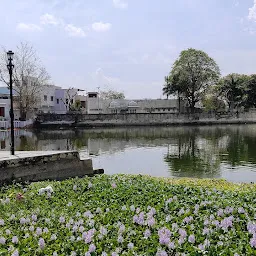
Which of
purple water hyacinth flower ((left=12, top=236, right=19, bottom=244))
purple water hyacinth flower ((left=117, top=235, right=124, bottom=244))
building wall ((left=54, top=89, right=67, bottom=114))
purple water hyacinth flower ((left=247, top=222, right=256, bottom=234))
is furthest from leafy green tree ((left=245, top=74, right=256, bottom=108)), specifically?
purple water hyacinth flower ((left=12, top=236, right=19, bottom=244))

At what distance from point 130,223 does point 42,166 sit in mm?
7014

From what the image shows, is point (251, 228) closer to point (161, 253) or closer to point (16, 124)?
point (161, 253)

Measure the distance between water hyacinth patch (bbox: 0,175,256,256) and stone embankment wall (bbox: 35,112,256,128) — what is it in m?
54.6

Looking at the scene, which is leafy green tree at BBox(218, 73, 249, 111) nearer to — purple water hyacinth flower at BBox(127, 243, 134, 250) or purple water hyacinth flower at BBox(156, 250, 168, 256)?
purple water hyacinth flower at BBox(127, 243, 134, 250)

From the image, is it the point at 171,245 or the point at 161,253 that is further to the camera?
the point at 171,245

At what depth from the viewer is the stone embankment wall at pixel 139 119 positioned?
62969 mm

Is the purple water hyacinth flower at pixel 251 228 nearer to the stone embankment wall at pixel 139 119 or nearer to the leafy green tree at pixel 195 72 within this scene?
the stone embankment wall at pixel 139 119

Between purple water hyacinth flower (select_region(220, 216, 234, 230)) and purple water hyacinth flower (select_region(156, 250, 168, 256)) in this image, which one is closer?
purple water hyacinth flower (select_region(156, 250, 168, 256))

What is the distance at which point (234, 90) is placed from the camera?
71062 millimetres

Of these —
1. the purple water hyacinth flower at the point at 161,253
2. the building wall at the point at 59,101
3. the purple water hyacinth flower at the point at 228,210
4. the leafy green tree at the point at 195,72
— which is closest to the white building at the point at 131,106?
the building wall at the point at 59,101

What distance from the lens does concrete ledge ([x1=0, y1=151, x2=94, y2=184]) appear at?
449 inches

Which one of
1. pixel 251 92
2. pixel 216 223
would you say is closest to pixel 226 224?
pixel 216 223

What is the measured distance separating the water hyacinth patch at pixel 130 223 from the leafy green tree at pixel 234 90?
64.6 m

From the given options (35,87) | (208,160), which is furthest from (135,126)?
(208,160)
